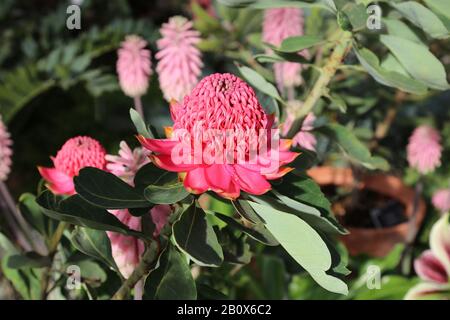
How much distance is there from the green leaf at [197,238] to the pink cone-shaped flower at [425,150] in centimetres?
59

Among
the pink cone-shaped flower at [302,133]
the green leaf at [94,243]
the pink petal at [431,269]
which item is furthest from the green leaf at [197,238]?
the pink petal at [431,269]

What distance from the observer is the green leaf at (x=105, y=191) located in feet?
1.49

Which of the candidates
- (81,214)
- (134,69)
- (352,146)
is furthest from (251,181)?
(134,69)

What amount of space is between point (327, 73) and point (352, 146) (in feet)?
0.28

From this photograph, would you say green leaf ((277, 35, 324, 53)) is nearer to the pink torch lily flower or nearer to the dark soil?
the pink torch lily flower

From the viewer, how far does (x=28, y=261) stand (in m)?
0.60

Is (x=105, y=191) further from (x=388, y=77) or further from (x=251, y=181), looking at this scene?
(x=388, y=77)

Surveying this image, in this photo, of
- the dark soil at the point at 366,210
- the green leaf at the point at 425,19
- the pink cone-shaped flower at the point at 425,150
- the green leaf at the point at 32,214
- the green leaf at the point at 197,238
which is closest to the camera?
the green leaf at the point at 197,238

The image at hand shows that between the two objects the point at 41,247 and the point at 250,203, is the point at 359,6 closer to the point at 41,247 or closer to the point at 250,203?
the point at 250,203

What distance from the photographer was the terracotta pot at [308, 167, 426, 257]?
3.43ft

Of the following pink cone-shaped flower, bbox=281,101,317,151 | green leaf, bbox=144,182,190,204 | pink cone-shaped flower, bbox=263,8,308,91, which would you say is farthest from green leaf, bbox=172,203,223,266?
pink cone-shaped flower, bbox=263,8,308,91

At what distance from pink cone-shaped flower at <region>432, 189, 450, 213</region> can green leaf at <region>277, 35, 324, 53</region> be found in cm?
54

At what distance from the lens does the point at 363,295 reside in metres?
0.81

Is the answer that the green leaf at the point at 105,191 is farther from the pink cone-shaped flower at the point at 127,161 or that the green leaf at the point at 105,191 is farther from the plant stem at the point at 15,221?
the plant stem at the point at 15,221
